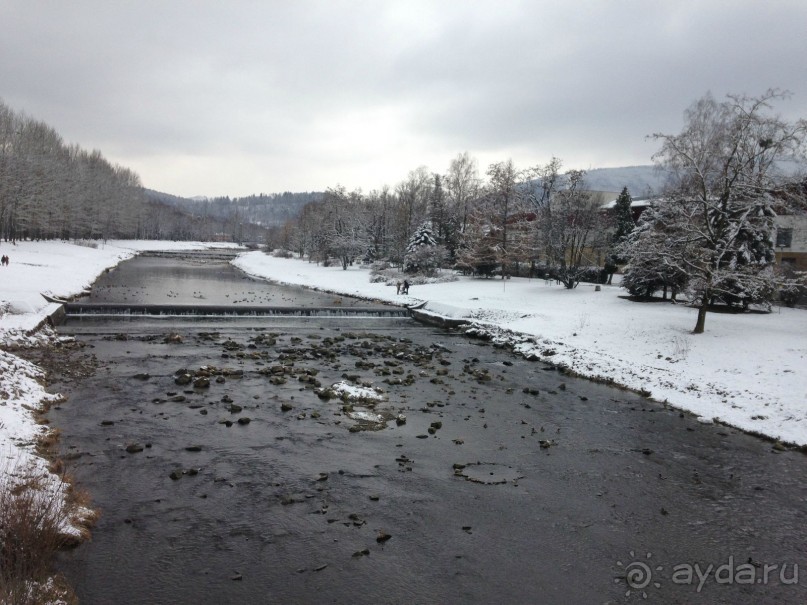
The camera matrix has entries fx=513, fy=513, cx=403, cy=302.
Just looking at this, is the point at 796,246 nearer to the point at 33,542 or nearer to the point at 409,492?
the point at 409,492

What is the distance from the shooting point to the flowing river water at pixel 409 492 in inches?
293

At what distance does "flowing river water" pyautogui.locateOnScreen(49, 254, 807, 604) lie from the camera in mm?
7449

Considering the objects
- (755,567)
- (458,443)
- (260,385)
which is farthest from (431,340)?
(755,567)

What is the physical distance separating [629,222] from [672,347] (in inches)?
1111

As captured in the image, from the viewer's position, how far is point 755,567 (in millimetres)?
8188

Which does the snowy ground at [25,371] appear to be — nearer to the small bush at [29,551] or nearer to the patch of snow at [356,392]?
the small bush at [29,551]

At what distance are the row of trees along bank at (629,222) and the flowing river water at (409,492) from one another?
1083 centimetres

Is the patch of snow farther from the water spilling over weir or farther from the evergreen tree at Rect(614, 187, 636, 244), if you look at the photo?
the evergreen tree at Rect(614, 187, 636, 244)

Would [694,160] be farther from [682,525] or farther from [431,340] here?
[682,525]

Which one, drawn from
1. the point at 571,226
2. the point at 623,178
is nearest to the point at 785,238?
the point at 571,226

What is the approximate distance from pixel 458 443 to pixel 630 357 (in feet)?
38.7

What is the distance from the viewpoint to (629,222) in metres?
46.4

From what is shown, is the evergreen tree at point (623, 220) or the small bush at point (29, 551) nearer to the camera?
the small bush at point (29, 551)

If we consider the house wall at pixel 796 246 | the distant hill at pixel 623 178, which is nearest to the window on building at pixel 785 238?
the house wall at pixel 796 246
